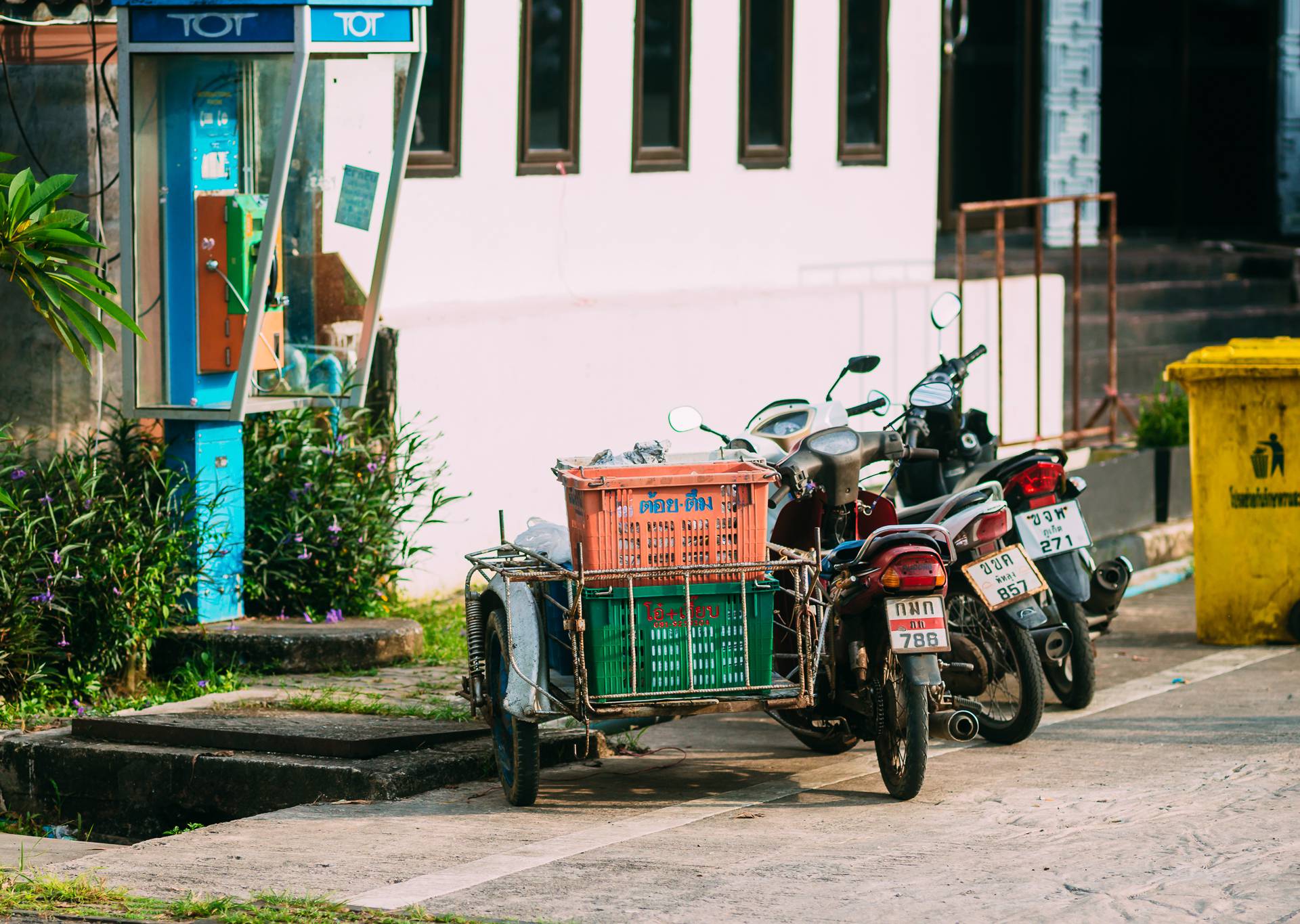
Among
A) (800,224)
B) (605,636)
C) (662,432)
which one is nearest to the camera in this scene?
(605,636)

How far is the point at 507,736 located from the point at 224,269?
306cm

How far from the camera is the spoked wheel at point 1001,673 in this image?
7.61 m

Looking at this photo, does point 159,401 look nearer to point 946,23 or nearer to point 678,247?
point 678,247

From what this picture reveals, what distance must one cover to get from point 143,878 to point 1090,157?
13.3 m

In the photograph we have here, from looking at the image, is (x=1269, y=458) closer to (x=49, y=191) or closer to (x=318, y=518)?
(x=318, y=518)

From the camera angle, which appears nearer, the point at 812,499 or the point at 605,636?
the point at 605,636

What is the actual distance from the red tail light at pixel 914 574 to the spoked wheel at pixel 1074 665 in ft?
4.19

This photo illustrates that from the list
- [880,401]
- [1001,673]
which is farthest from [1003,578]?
[880,401]

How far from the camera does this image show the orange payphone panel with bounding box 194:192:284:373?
9125 mm

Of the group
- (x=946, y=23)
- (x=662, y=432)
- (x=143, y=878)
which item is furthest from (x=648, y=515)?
(x=946, y=23)

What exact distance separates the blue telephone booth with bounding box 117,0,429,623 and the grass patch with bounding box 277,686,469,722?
984 mm

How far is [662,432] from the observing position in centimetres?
1205

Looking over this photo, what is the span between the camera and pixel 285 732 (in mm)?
7457

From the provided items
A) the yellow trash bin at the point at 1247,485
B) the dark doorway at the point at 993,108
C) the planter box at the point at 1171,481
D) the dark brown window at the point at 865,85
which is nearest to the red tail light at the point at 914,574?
the yellow trash bin at the point at 1247,485
